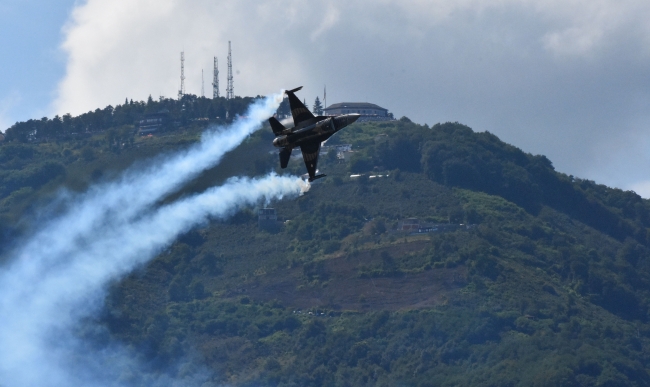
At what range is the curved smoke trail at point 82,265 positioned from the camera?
161375 mm

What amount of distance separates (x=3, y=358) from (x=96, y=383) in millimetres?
12480

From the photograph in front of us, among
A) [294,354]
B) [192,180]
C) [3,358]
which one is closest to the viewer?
[3,358]

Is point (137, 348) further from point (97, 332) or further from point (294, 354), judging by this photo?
point (294, 354)

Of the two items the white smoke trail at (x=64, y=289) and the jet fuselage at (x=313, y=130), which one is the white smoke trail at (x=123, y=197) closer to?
the white smoke trail at (x=64, y=289)

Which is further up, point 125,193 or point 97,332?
point 125,193

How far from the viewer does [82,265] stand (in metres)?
168

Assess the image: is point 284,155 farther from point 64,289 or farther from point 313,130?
point 64,289

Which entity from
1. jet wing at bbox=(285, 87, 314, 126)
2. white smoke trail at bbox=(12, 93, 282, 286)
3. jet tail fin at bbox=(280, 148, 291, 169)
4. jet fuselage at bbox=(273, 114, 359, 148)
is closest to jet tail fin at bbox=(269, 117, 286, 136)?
jet fuselage at bbox=(273, 114, 359, 148)

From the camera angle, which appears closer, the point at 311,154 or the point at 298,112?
the point at 298,112

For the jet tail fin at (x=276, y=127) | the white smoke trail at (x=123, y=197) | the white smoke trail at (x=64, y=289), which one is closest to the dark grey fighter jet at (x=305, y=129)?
the jet tail fin at (x=276, y=127)

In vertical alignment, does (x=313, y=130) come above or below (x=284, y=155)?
above

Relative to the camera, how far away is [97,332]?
180375 mm

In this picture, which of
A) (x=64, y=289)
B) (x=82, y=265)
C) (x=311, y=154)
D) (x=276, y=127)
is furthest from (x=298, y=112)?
(x=82, y=265)

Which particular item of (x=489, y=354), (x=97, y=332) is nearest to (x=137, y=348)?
(x=97, y=332)
